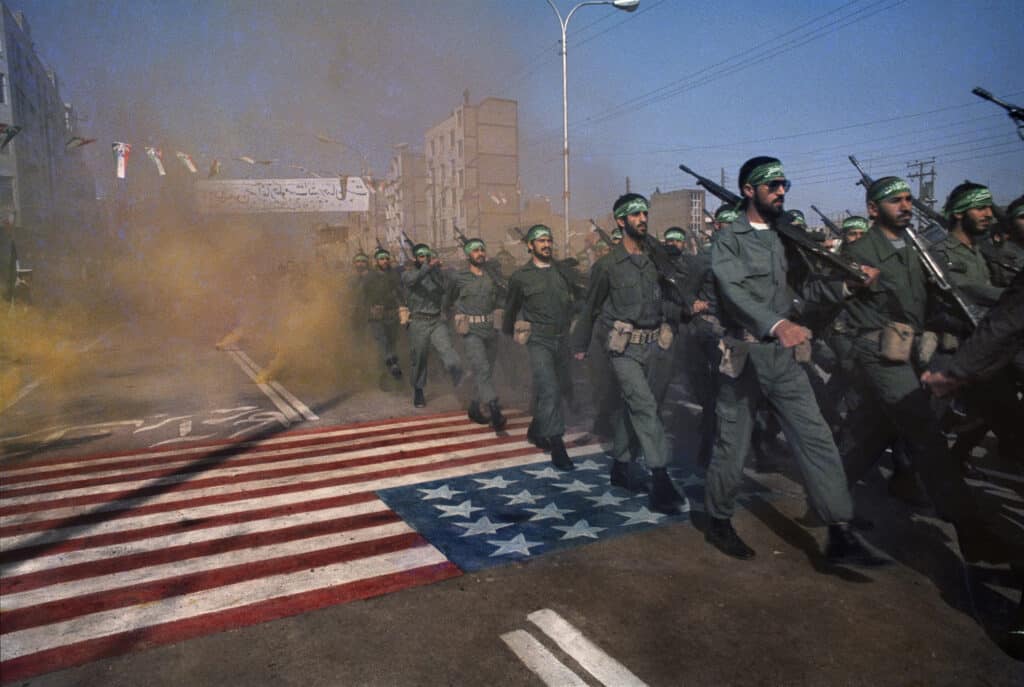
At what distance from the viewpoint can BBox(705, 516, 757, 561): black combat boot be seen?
3850mm

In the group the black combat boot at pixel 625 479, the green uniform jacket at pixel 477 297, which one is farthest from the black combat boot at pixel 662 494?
the green uniform jacket at pixel 477 297

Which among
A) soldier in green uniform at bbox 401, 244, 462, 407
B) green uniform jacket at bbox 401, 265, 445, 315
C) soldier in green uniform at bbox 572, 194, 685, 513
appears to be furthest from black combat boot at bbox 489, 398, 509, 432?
green uniform jacket at bbox 401, 265, 445, 315

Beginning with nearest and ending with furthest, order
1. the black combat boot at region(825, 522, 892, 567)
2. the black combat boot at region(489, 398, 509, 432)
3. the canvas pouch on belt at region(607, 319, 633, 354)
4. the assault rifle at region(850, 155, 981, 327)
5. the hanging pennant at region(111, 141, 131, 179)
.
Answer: the black combat boot at region(825, 522, 892, 567)
the assault rifle at region(850, 155, 981, 327)
the canvas pouch on belt at region(607, 319, 633, 354)
the black combat boot at region(489, 398, 509, 432)
the hanging pennant at region(111, 141, 131, 179)

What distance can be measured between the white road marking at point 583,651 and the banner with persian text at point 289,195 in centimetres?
4260

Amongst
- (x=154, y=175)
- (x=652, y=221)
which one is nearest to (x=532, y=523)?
(x=154, y=175)

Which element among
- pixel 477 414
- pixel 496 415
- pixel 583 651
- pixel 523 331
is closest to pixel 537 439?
pixel 496 415

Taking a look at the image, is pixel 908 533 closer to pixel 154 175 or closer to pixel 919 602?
pixel 919 602

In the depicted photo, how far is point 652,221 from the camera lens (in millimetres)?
61906

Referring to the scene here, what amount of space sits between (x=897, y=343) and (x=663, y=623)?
82.3 inches

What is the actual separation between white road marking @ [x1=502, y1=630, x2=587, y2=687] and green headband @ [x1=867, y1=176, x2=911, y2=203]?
134 inches

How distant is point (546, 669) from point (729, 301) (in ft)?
7.18

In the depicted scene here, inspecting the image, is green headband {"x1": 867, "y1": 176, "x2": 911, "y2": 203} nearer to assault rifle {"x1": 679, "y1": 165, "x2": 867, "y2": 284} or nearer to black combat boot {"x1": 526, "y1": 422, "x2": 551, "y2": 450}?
assault rifle {"x1": 679, "y1": 165, "x2": 867, "y2": 284}

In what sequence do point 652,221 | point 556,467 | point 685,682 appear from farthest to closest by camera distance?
1. point 652,221
2. point 556,467
3. point 685,682

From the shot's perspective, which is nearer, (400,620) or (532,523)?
(400,620)
